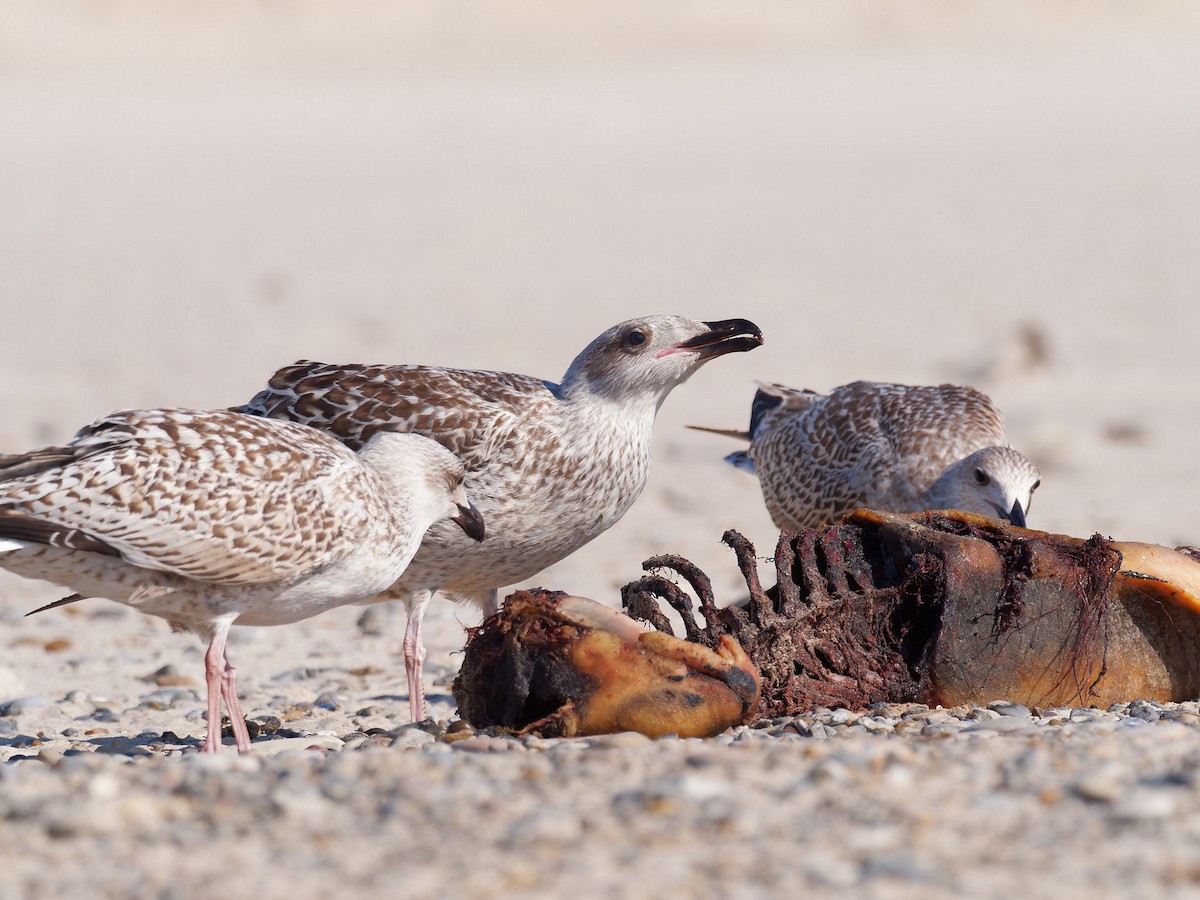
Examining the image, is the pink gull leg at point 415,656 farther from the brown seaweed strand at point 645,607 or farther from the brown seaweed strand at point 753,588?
the brown seaweed strand at point 753,588

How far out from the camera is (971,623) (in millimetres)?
5516

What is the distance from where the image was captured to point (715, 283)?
747 inches

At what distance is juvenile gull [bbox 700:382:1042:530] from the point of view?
7113 millimetres

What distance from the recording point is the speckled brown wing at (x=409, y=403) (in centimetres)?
660

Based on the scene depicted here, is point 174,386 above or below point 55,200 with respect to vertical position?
below

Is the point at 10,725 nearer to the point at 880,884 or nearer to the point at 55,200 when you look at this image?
the point at 880,884

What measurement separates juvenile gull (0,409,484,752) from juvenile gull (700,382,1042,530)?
2537 millimetres

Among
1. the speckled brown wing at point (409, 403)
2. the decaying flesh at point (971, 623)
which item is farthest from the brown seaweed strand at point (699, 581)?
the speckled brown wing at point (409, 403)

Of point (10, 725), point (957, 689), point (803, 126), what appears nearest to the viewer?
point (957, 689)

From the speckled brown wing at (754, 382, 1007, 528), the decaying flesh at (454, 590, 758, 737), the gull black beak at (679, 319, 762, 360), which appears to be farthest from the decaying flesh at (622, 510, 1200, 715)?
the speckled brown wing at (754, 382, 1007, 528)

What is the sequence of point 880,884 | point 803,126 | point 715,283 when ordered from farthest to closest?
point 803,126 < point 715,283 < point 880,884

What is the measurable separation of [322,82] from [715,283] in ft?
66.0

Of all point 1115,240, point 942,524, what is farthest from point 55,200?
point 942,524

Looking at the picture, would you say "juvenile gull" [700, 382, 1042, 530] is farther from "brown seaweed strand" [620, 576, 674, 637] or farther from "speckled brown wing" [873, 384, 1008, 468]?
"brown seaweed strand" [620, 576, 674, 637]
